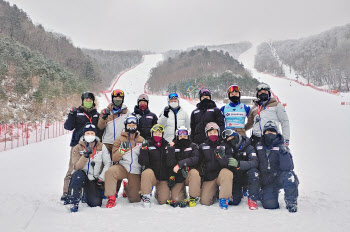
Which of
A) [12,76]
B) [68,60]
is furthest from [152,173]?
[68,60]

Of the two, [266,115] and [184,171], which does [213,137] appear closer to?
[184,171]

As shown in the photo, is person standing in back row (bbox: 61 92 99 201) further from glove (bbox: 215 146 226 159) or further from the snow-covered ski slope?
glove (bbox: 215 146 226 159)

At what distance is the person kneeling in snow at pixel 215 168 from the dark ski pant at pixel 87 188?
180 centimetres

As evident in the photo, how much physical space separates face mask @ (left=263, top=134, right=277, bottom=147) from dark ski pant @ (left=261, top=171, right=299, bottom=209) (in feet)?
1.80

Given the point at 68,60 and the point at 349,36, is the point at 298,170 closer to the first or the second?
the point at 68,60

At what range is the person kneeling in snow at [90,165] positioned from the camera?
4.32 metres

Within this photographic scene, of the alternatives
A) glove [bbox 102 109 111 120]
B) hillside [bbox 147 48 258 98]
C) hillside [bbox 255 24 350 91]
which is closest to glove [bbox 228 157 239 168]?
glove [bbox 102 109 111 120]

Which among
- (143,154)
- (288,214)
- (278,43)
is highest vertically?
(278,43)

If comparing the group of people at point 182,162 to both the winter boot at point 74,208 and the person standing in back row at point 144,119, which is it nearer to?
the winter boot at point 74,208

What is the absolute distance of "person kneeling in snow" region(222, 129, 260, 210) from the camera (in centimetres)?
436

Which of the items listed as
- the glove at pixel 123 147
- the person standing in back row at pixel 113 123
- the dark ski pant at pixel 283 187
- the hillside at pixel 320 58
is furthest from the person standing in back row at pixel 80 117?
the hillside at pixel 320 58

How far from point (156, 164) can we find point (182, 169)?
0.49m

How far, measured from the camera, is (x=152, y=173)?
14.9ft

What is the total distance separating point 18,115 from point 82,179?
1463cm
